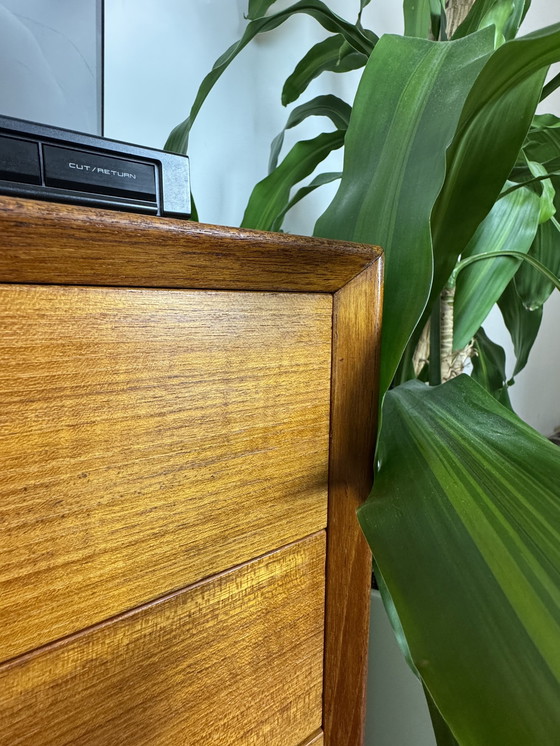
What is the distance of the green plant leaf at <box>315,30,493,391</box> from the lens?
370 mm

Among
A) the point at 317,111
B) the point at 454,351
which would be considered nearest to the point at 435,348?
the point at 454,351

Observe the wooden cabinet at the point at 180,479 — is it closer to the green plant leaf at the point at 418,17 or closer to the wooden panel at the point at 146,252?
the wooden panel at the point at 146,252

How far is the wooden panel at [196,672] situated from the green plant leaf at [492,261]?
1.41ft

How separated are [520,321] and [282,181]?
1.47 ft

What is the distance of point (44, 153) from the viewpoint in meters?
0.28

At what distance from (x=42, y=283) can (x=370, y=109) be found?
29cm

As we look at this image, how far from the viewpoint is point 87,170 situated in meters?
0.29

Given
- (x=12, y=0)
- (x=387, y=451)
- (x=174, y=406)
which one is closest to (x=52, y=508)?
→ (x=174, y=406)

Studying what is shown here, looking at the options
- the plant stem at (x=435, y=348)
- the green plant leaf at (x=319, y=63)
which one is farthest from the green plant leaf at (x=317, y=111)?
the plant stem at (x=435, y=348)

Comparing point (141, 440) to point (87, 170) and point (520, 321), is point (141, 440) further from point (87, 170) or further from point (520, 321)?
point (520, 321)

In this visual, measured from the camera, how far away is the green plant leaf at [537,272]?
2.73ft

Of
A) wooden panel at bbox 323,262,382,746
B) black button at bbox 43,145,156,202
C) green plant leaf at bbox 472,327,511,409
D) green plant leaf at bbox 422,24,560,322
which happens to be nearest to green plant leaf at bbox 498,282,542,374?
green plant leaf at bbox 472,327,511,409

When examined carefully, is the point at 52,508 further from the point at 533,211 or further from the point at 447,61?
the point at 533,211

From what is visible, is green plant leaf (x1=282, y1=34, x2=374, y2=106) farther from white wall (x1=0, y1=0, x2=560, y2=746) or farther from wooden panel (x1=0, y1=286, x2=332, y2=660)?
wooden panel (x1=0, y1=286, x2=332, y2=660)
